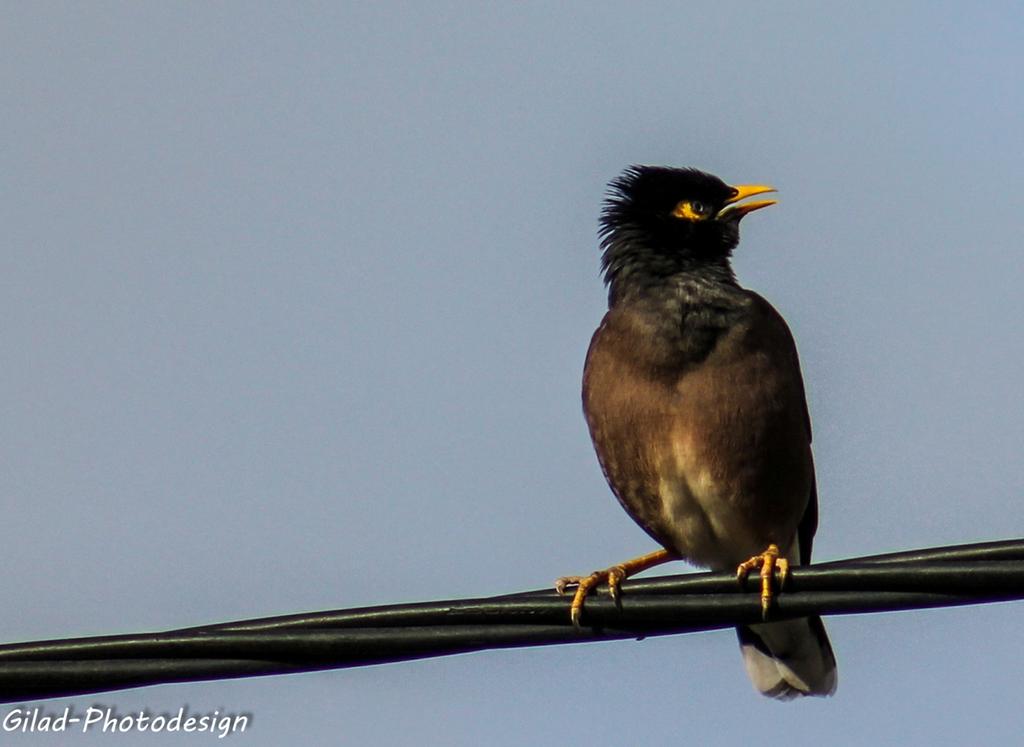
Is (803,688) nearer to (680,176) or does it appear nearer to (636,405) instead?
(636,405)

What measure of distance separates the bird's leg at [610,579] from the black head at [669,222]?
3.53ft

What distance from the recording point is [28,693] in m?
3.25

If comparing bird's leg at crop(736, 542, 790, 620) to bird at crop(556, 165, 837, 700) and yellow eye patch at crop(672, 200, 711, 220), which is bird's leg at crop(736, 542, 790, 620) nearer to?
bird at crop(556, 165, 837, 700)

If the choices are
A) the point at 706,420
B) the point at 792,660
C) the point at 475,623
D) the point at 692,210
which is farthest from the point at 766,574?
the point at 692,210

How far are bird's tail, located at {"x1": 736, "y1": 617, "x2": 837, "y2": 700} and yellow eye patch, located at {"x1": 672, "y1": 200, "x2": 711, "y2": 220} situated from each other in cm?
166

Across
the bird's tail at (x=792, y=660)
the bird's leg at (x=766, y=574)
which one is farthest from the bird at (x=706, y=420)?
the bird's leg at (x=766, y=574)

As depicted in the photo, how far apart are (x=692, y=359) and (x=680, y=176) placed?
114cm

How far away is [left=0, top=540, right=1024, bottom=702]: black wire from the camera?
10.6ft

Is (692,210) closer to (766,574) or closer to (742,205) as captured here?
(742,205)

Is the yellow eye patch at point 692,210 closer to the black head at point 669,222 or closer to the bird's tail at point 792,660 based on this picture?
the black head at point 669,222

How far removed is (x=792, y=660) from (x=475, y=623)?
3.26m

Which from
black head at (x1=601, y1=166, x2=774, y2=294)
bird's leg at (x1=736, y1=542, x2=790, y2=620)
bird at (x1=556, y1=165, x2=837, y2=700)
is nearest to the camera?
bird's leg at (x1=736, y1=542, x2=790, y2=620)

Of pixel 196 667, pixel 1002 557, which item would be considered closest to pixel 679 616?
pixel 1002 557

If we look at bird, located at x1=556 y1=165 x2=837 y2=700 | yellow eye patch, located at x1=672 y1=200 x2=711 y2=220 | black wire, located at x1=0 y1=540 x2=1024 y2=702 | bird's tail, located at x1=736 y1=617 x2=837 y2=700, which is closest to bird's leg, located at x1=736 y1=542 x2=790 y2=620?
black wire, located at x1=0 y1=540 x2=1024 y2=702
